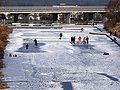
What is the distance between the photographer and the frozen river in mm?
14859

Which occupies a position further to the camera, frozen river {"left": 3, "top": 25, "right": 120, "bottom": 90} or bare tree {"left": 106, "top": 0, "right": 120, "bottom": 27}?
bare tree {"left": 106, "top": 0, "right": 120, "bottom": 27}

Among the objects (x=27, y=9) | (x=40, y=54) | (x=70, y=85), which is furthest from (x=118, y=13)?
(x=70, y=85)

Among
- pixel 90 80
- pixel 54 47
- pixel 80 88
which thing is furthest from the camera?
pixel 54 47

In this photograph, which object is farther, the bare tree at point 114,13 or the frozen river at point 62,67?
the bare tree at point 114,13

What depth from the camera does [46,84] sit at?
1490 cm

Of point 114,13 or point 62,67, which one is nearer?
point 62,67

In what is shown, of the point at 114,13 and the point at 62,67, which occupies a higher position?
the point at 62,67

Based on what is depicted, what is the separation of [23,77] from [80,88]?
9.38ft

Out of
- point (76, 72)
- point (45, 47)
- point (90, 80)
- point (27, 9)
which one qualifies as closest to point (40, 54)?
point (45, 47)

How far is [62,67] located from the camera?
18266 mm

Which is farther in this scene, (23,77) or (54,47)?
(54,47)

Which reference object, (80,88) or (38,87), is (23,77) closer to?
(38,87)

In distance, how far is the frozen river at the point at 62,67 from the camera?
14859mm

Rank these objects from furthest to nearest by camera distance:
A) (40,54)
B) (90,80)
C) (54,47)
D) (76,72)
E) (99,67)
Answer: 1. (54,47)
2. (40,54)
3. (99,67)
4. (76,72)
5. (90,80)
